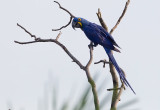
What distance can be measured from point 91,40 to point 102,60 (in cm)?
205

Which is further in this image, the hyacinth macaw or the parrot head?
the parrot head

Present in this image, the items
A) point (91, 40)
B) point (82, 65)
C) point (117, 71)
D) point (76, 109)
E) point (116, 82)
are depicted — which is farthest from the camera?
point (91, 40)

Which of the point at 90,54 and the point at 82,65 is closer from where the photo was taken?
the point at 82,65

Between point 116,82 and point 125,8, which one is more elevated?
point 125,8

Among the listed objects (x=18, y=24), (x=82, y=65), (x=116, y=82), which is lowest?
(x=116, y=82)

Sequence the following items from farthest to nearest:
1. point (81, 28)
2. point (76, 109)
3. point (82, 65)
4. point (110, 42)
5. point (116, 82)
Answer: point (81, 28) → point (110, 42) → point (116, 82) → point (82, 65) → point (76, 109)

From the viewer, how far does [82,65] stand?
3383 mm

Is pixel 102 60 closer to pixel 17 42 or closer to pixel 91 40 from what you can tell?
pixel 17 42

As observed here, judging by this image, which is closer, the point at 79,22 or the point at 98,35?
the point at 98,35

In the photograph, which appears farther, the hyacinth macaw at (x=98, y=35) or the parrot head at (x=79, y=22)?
the parrot head at (x=79, y=22)

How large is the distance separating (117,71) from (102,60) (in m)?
0.54

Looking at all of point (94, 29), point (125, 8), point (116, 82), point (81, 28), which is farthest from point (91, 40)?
point (116, 82)

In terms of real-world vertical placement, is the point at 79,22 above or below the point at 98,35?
above

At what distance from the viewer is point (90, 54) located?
13.0 ft
